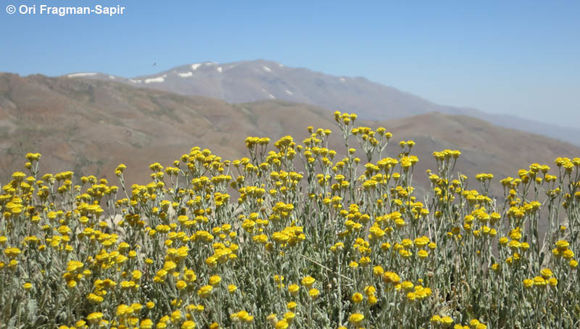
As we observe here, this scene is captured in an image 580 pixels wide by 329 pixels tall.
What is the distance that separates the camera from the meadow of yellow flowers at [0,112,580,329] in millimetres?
2617

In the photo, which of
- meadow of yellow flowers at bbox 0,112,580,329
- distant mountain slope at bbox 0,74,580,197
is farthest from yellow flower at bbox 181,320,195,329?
distant mountain slope at bbox 0,74,580,197

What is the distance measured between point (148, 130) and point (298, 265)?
1644 cm

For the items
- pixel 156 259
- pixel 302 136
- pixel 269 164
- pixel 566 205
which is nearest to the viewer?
pixel 566 205

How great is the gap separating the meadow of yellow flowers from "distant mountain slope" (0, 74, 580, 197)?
837 cm

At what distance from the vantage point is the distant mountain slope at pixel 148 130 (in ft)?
42.8

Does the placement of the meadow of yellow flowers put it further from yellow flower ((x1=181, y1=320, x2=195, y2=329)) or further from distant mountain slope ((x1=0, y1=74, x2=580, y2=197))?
→ distant mountain slope ((x1=0, y1=74, x2=580, y2=197))

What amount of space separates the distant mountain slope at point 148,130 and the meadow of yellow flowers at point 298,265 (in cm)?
837

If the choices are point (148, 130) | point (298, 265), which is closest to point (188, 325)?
point (298, 265)

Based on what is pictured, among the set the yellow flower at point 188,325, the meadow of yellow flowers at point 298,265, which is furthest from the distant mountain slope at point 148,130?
the yellow flower at point 188,325

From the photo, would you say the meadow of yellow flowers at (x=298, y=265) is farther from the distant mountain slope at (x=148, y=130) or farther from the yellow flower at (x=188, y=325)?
the distant mountain slope at (x=148, y=130)

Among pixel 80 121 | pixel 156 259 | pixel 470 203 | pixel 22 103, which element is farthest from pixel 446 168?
pixel 22 103

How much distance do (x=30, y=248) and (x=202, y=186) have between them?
5.52 ft

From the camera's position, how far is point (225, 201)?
383 cm

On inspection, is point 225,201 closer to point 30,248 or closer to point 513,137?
point 30,248
